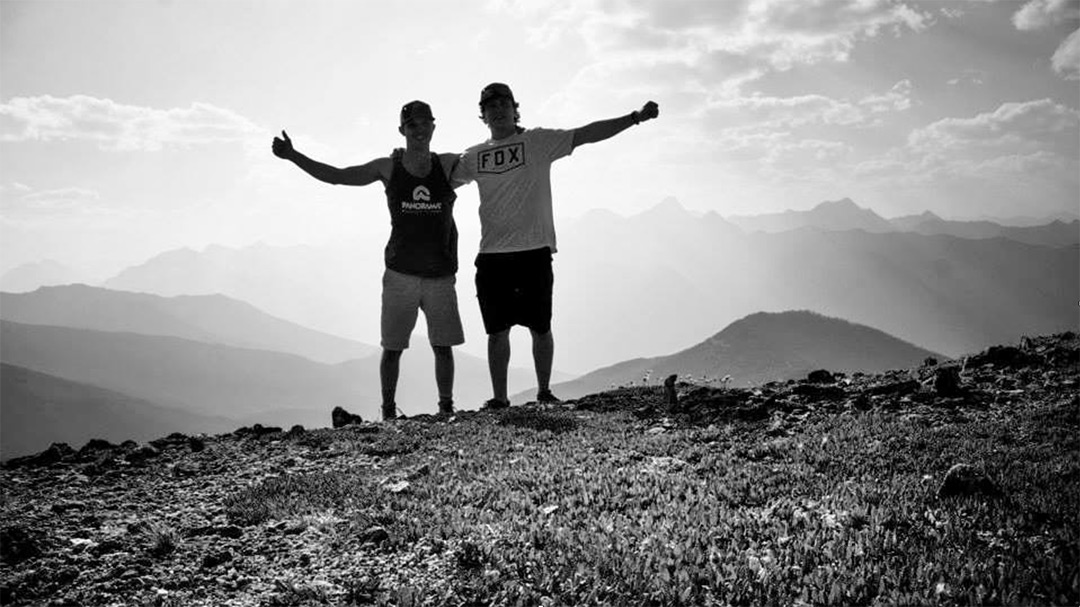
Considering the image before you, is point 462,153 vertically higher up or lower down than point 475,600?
higher up

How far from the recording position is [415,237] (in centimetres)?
993

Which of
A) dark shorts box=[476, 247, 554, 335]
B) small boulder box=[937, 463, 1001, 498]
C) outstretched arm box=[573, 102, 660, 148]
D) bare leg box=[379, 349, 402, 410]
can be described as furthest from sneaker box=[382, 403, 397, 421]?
small boulder box=[937, 463, 1001, 498]

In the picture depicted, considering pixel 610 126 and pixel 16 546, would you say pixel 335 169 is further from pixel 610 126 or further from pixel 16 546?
pixel 16 546

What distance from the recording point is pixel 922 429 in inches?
235

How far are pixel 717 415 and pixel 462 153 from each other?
5.52 metres

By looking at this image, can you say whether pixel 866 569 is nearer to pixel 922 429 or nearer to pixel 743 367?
pixel 922 429

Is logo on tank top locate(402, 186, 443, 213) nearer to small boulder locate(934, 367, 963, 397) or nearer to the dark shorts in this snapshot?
the dark shorts

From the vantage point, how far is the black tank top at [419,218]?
32.2 feet

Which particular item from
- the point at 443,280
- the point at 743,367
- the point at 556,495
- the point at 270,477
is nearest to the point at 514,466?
the point at 556,495

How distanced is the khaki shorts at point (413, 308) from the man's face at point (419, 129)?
210cm

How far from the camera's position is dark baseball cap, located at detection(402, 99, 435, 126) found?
31.4 feet

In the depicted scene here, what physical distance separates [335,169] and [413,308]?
96.3 inches

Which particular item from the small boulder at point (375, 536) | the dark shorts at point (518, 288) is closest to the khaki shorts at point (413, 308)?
the dark shorts at point (518, 288)

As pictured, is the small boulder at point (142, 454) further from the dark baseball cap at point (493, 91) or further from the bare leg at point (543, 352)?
the dark baseball cap at point (493, 91)
